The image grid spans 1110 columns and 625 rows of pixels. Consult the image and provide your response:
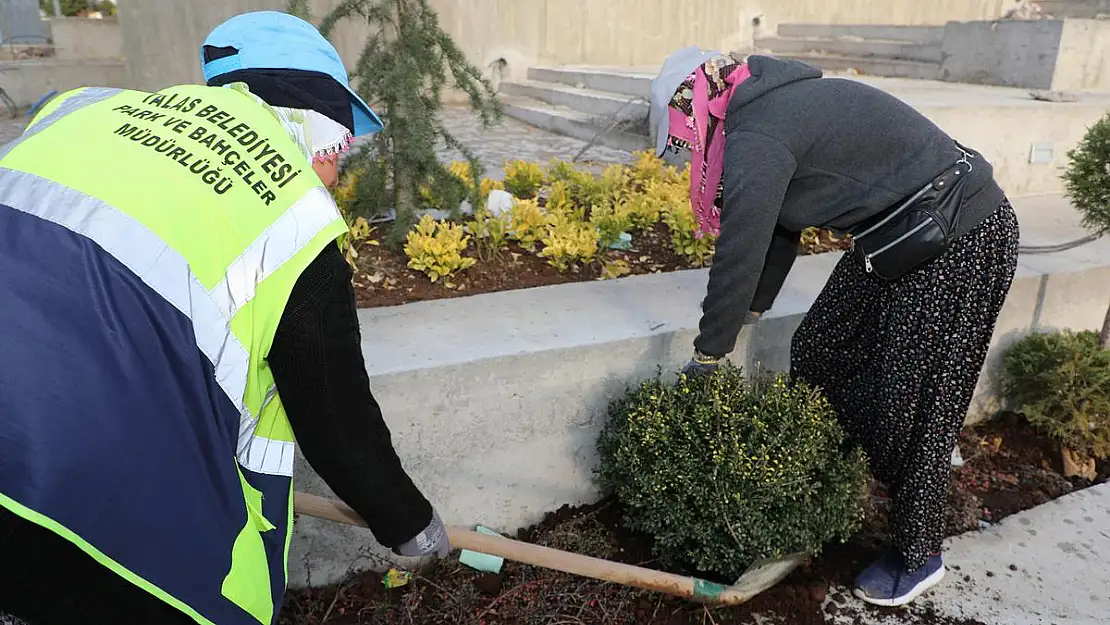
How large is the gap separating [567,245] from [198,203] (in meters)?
2.13

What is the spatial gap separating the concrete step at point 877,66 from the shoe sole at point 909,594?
592 cm

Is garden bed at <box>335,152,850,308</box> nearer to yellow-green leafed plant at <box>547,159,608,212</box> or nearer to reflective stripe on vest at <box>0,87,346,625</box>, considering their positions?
yellow-green leafed plant at <box>547,159,608,212</box>

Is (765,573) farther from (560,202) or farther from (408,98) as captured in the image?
(408,98)

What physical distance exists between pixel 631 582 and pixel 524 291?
1.23 metres

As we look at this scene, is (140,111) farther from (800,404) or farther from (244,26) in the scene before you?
(800,404)

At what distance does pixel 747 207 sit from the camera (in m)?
1.80

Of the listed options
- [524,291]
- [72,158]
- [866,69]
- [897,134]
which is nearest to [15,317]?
[72,158]

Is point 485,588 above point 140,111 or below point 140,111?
below

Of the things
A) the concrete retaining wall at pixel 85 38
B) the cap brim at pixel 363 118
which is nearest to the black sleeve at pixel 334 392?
the cap brim at pixel 363 118

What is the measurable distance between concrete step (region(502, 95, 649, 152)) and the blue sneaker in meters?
4.00

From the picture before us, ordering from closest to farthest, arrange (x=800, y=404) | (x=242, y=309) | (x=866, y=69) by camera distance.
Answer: (x=242, y=309)
(x=800, y=404)
(x=866, y=69)

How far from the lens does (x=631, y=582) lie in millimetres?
2049

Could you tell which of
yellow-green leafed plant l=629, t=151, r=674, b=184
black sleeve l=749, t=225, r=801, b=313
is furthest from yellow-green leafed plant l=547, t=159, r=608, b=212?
black sleeve l=749, t=225, r=801, b=313

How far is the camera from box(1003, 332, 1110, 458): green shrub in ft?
9.80
